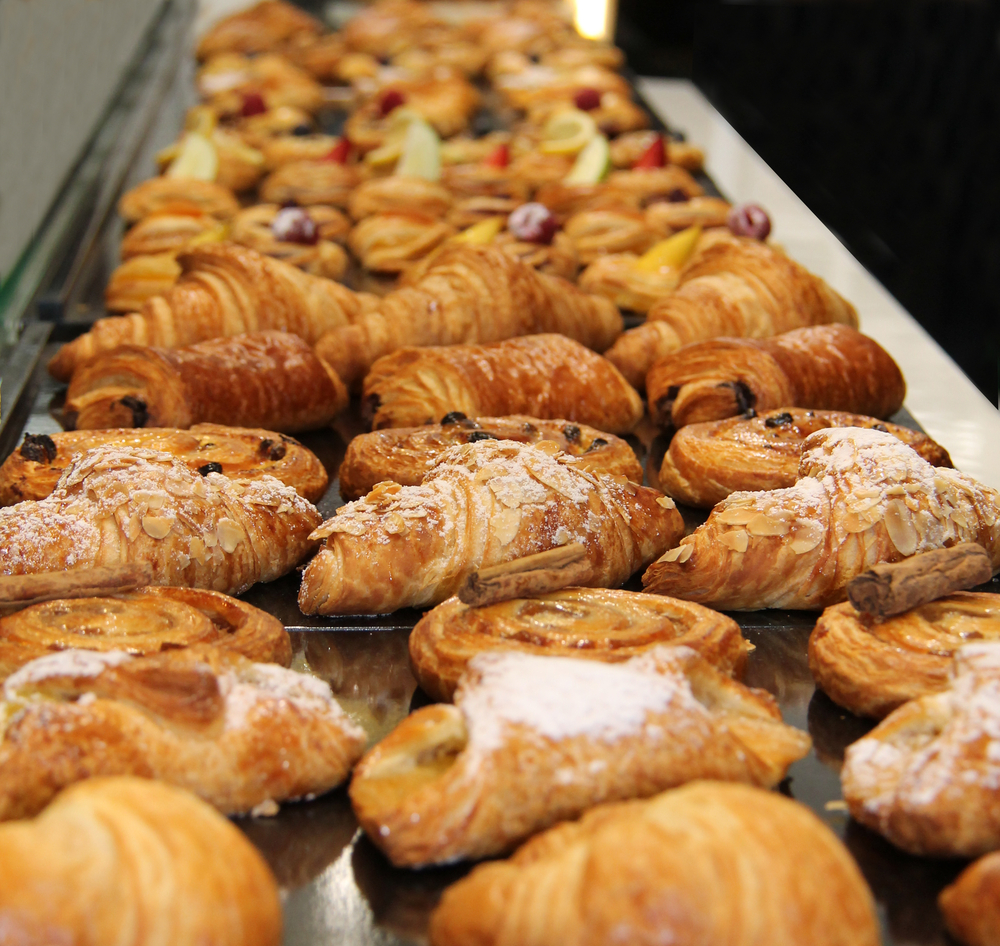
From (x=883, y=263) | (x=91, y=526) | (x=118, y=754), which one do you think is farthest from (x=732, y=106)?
(x=118, y=754)

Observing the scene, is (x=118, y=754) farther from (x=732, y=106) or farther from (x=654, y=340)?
(x=732, y=106)

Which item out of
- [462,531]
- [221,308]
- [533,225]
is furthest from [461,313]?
[462,531]

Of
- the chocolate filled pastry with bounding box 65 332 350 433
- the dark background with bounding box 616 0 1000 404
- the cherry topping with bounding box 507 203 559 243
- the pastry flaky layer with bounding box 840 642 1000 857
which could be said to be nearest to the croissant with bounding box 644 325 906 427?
the chocolate filled pastry with bounding box 65 332 350 433

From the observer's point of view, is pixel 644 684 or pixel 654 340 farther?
pixel 654 340

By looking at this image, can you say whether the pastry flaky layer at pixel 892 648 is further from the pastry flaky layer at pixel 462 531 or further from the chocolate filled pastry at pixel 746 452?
the chocolate filled pastry at pixel 746 452

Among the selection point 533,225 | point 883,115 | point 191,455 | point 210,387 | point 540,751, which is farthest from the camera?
point 883,115

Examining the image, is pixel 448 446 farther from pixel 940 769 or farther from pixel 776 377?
pixel 940 769

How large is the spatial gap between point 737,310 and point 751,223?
3.07 feet

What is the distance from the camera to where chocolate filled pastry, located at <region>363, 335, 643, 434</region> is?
2977mm

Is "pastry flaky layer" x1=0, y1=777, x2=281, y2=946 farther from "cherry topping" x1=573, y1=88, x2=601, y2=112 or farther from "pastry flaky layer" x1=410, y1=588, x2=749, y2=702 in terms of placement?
"cherry topping" x1=573, y1=88, x2=601, y2=112

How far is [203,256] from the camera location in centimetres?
350

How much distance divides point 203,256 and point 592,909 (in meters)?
2.68

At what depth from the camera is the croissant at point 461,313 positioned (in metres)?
3.37

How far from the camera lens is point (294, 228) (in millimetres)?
4172
